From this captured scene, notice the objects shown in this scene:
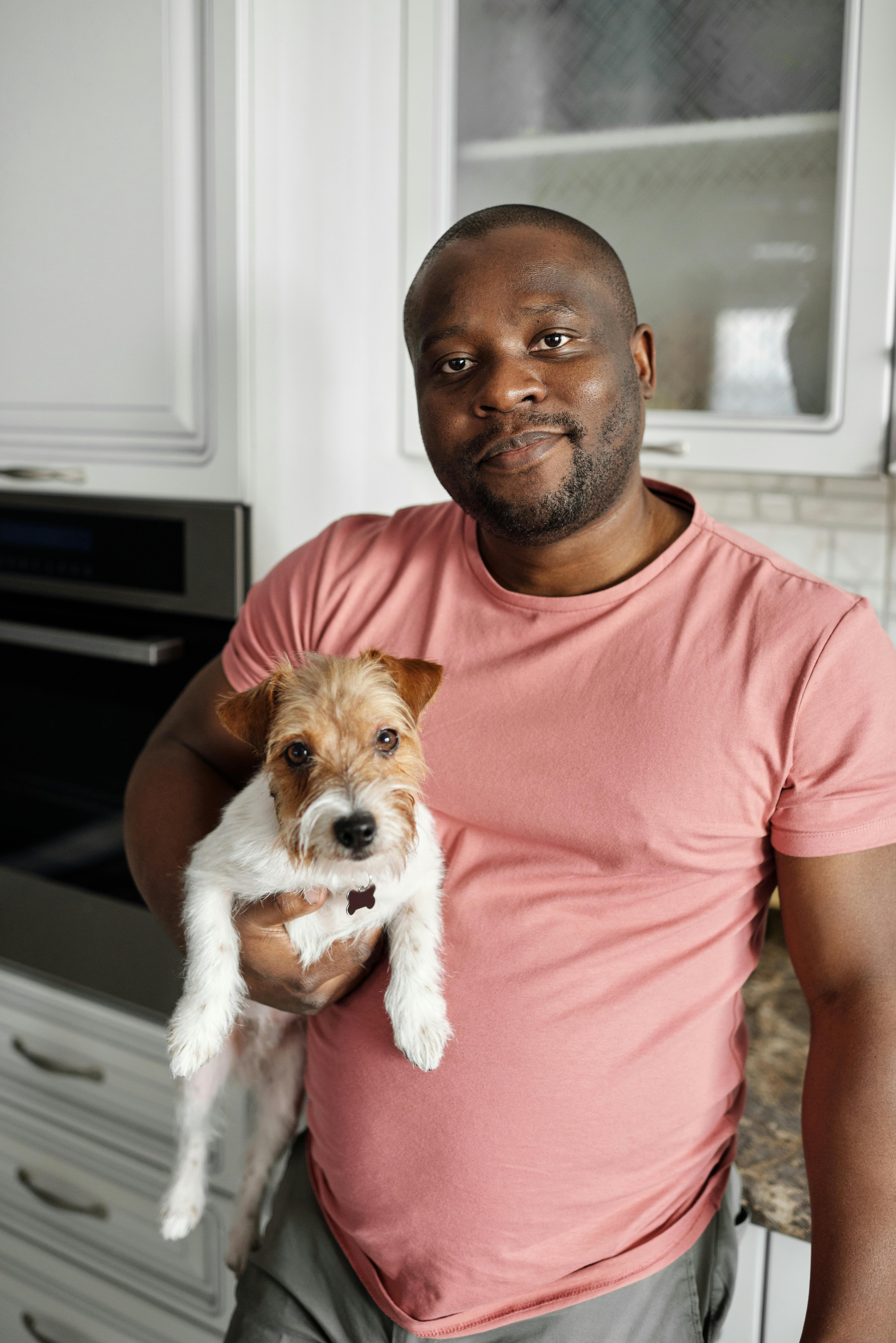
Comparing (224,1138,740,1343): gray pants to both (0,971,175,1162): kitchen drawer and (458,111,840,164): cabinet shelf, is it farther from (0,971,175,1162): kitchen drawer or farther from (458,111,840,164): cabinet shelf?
(458,111,840,164): cabinet shelf

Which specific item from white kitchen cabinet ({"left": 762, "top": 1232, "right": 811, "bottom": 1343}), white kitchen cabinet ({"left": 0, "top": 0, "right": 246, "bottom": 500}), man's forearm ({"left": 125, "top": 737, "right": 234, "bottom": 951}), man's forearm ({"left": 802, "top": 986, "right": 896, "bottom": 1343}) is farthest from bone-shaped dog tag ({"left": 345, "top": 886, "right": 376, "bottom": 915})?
white kitchen cabinet ({"left": 0, "top": 0, "right": 246, "bottom": 500})

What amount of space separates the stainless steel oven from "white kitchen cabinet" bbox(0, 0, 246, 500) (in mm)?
70

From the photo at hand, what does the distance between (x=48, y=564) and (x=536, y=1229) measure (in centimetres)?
146

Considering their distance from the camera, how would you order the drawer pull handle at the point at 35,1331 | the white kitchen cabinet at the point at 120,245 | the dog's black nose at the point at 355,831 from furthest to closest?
the drawer pull handle at the point at 35,1331 < the white kitchen cabinet at the point at 120,245 < the dog's black nose at the point at 355,831

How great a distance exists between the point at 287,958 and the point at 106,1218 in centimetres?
133

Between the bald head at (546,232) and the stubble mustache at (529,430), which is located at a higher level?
the bald head at (546,232)

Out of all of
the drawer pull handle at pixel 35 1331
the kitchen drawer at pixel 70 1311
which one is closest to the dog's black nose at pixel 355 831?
the kitchen drawer at pixel 70 1311

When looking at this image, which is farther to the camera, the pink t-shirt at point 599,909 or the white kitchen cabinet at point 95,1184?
the white kitchen cabinet at point 95,1184

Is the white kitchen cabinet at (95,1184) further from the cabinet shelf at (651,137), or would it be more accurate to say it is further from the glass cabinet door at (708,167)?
the cabinet shelf at (651,137)

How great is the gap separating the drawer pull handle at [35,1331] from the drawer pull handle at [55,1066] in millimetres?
621

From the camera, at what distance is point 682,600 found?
1139mm

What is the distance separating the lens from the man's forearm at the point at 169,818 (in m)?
1.32

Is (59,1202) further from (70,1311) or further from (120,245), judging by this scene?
(120,245)

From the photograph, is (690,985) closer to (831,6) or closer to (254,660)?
(254,660)
